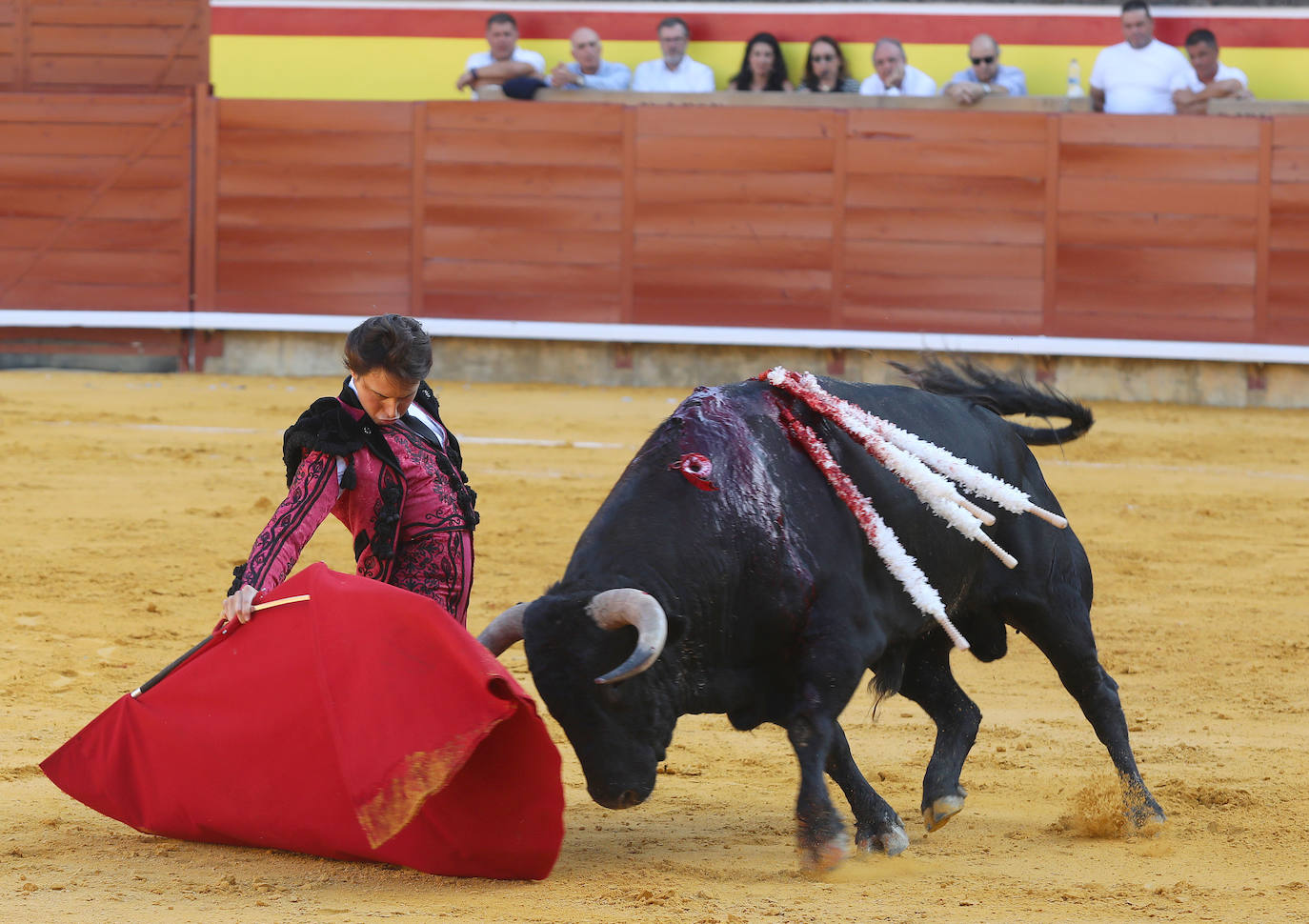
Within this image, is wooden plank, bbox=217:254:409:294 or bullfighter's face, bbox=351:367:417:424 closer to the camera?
bullfighter's face, bbox=351:367:417:424

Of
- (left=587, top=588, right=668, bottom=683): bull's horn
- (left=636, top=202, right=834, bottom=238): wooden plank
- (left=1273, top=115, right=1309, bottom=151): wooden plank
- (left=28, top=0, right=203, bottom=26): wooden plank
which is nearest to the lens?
(left=587, top=588, right=668, bottom=683): bull's horn

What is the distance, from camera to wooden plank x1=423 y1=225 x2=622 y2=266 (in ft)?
32.4

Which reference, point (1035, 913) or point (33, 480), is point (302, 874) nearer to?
point (1035, 913)

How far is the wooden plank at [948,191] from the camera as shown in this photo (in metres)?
9.44

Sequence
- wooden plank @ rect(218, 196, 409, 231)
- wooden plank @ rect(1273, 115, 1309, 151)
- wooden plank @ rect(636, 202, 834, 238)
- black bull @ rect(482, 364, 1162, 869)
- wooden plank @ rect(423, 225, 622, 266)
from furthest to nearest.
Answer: wooden plank @ rect(218, 196, 409, 231), wooden plank @ rect(423, 225, 622, 266), wooden plank @ rect(636, 202, 834, 238), wooden plank @ rect(1273, 115, 1309, 151), black bull @ rect(482, 364, 1162, 869)

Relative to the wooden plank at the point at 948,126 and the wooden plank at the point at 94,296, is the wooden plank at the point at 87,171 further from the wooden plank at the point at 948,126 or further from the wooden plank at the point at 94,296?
the wooden plank at the point at 948,126

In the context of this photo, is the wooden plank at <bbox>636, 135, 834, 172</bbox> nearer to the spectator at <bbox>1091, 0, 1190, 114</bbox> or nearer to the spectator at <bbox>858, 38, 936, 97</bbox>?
the spectator at <bbox>858, 38, 936, 97</bbox>

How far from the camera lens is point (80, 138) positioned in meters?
10.1

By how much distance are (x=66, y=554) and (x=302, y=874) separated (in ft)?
9.82

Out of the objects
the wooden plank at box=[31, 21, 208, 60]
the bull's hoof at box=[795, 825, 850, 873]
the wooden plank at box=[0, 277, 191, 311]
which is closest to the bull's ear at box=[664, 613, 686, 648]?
the bull's hoof at box=[795, 825, 850, 873]

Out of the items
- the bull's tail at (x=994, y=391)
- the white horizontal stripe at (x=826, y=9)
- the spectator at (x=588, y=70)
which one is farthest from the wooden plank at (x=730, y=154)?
the bull's tail at (x=994, y=391)

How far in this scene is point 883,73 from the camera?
31.2 ft

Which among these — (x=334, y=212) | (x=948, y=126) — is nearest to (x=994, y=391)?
(x=948, y=126)

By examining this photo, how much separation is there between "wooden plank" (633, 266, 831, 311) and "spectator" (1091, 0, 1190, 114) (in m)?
1.86
